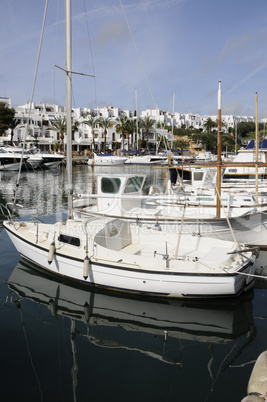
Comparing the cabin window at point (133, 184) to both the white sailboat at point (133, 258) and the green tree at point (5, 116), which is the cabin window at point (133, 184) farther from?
the green tree at point (5, 116)

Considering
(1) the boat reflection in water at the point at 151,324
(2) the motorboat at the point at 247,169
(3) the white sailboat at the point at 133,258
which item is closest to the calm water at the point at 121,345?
(1) the boat reflection in water at the point at 151,324

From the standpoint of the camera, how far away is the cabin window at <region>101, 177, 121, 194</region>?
15.4 metres

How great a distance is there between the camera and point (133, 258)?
961cm

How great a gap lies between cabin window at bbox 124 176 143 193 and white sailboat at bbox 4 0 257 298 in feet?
12.0

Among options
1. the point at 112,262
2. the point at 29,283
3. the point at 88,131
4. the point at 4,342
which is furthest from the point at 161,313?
the point at 88,131

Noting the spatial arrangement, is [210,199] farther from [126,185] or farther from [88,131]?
[88,131]

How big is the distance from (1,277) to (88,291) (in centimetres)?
359

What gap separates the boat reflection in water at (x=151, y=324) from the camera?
23.2ft

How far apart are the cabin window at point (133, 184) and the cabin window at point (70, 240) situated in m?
5.41

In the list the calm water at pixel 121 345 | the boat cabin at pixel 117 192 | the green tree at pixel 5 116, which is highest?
the green tree at pixel 5 116

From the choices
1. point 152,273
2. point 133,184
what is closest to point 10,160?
point 133,184

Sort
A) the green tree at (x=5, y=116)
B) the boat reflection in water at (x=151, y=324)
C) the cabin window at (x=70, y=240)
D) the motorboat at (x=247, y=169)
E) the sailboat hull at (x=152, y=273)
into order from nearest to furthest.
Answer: the boat reflection in water at (x=151, y=324) < the sailboat hull at (x=152, y=273) < the cabin window at (x=70, y=240) < the motorboat at (x=247, y=169) < the green tree at (x=5, y=116)

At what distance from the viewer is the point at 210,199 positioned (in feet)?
58.5

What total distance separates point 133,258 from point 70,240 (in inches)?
95.4
